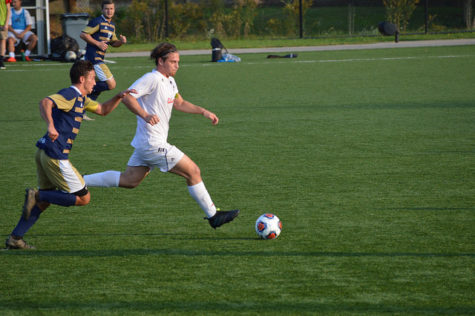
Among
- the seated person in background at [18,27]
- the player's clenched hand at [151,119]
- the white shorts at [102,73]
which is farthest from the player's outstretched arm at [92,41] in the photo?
the seated person in background at [18,27]

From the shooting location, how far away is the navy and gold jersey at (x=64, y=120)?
577 cm

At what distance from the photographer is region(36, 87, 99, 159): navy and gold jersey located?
18.9 ft

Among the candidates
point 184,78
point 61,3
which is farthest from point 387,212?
point 61,3

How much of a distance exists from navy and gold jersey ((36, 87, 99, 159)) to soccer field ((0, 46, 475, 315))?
33.0 inches

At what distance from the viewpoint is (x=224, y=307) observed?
4625 mm

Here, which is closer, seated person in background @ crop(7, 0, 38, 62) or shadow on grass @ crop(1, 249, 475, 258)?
shadow on grass @ crop(1, 249, 475, 258)

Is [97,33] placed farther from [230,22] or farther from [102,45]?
[230,22]

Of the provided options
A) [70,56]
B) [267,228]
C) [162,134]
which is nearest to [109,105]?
[162,134]

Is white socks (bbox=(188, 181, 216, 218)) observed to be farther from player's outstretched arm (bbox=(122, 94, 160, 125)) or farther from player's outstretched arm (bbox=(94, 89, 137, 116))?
player's outstretched arm (bbox=(94, 89, 137, 116))

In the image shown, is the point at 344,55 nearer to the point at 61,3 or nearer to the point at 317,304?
the point at 61,3

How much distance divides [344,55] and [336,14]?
2019 centimetres

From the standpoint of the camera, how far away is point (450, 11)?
144 feet

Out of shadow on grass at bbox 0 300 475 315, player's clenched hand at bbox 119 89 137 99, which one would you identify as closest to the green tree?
player's clenched hand at bbox 119 89 137 99

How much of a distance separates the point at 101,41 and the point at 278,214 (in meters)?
8.31
